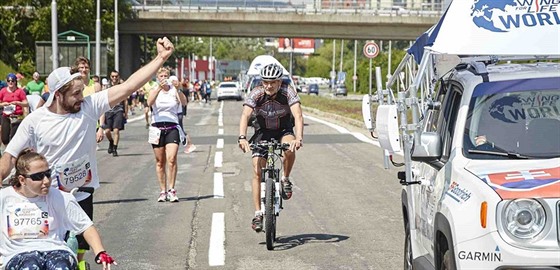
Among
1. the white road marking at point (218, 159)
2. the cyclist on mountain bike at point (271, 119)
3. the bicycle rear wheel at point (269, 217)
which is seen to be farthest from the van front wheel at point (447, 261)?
the white road marking at point (218, 159)

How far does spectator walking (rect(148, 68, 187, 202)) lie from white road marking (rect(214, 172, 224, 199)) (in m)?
0.85

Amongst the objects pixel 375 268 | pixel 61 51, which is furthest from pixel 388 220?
pixel 61 51

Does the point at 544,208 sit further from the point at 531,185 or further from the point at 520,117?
the point at 520,117

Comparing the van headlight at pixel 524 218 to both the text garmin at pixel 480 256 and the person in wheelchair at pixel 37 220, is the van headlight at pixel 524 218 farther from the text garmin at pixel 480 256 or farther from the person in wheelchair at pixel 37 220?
the person in wheelchair at pixel 37 220

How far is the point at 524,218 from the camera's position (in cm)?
609

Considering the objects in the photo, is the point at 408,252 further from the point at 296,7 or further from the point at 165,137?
the point at 296,7

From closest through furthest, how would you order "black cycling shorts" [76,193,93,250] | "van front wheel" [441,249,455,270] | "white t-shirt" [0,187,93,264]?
"van front wheel" [441,249,455,270]
"white t-shirt" [0,187,93,264]
"black cycling shorts" [76,193,93,250]

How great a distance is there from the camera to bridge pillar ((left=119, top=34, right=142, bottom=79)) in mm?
78375

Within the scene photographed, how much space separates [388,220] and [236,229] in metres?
1.89

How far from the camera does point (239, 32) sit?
7212 centimetres

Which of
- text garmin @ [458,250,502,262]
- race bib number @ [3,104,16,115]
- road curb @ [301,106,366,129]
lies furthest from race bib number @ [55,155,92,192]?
road curb @ [301,106,366,129]

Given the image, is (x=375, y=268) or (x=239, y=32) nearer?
(x=375, y=268)

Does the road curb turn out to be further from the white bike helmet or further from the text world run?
the text world run

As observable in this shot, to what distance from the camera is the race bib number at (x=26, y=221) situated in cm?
702
